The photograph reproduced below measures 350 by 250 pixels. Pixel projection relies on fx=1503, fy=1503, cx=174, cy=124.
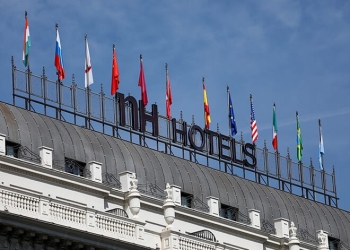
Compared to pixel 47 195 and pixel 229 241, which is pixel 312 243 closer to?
pixel 229 241

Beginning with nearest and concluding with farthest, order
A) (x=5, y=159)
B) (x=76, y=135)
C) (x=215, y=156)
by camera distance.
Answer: (x=5, y=159) < (x=76, y=135) < (x=215, y=156)

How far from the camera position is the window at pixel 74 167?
91375mm

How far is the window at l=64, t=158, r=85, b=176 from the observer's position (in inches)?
3597

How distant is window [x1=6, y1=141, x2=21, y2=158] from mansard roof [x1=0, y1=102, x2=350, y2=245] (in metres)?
0.25

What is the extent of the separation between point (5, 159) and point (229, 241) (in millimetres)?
20518

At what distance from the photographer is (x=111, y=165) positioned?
9456 centimetres

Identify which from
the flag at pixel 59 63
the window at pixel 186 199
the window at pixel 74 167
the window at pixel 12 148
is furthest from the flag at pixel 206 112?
the window at pixel 12 148

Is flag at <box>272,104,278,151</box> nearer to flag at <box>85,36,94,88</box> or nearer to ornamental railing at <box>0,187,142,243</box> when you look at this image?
flag at <box>85,36,94,88</box>

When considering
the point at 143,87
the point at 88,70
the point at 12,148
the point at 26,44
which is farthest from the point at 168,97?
the point at 12,148

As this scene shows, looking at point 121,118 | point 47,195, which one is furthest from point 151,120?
point 47,195

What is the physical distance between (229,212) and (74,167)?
48.5 feet

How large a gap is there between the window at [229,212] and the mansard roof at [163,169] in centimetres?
39

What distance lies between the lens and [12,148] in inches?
3482

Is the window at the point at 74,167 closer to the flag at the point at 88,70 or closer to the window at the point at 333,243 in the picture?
the flag at the point at 88,70
